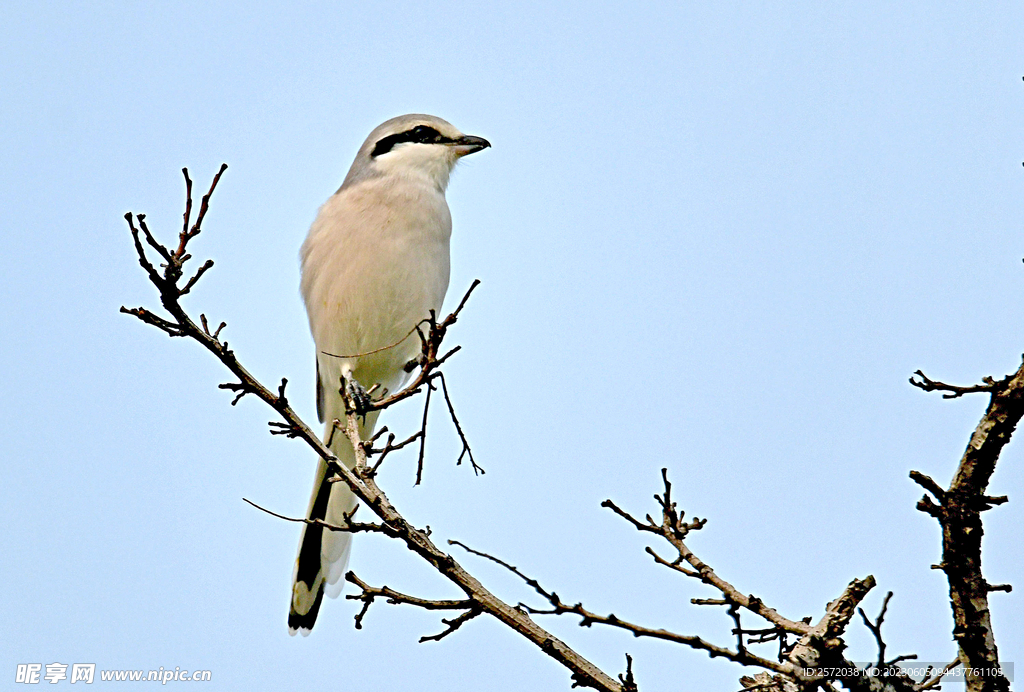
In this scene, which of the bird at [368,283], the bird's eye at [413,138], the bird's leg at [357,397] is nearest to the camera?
the bird's leg at [357,397]

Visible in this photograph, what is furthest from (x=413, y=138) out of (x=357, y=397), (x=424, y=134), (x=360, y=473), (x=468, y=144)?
(x=360, y=473)

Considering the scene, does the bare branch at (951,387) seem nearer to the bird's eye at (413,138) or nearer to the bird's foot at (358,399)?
the bird's foot at (358,399)

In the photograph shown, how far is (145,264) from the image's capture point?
294 centimetres

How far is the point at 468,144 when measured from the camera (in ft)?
18.9

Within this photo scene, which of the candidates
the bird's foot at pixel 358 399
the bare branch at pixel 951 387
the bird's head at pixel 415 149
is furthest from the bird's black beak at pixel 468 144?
the bare branch at pixel 951 387

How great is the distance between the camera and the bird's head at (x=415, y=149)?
5.44 meters

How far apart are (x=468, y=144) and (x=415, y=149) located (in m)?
0.35

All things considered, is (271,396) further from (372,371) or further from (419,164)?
(419,164)

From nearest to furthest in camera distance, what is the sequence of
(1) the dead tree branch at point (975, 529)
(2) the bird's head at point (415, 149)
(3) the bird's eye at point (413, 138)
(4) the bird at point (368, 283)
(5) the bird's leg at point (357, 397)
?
(1) the dead tree branch at point (975, 529)
(5) the bird's leg at point (357, 397)
(4) the bird at point (368, 283)
(2) the bird's head at point (415, 149)
(3) the bird's eye at point (413, 138)

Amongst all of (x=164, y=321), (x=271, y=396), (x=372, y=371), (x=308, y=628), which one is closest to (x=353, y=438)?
(x=271, y=396)

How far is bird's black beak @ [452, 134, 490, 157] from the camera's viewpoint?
572 cm

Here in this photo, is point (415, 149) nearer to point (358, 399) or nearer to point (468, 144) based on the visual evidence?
point (468, 144)

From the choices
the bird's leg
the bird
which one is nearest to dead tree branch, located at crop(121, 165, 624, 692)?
the bird's leg

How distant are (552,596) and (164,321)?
149 centimetres
